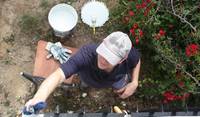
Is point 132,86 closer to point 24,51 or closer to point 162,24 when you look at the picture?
point 162,24

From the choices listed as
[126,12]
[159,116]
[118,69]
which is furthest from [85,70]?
[126,12]

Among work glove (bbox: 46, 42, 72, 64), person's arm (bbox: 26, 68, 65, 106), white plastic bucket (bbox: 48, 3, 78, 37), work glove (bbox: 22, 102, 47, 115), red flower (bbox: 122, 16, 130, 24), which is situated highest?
white plastic bucket (bbox: 48, 3, 78, 37)

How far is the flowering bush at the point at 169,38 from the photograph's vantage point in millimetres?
4090

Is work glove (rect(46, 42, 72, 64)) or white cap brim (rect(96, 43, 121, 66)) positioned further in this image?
work glove (rect(46, 42, 72, 64))

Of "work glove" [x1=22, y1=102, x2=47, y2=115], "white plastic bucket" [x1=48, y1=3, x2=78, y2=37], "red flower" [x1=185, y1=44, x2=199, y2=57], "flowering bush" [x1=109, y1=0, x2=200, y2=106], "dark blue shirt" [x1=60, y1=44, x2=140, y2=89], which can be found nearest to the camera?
"work glove" [x1=22, y1=102, x2=47, y2=115]

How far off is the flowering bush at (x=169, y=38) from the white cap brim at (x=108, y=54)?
37.3 inches

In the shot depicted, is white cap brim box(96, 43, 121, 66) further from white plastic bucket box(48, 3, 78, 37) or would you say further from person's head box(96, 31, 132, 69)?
white plastic bucket box(48, 3, 78, 37)

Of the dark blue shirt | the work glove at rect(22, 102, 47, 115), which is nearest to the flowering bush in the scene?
the dark blue shirt

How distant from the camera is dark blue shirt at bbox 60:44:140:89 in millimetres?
3352

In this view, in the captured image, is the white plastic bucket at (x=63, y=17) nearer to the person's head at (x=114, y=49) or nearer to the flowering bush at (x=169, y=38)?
the flowering bush at (x=169, y=38)

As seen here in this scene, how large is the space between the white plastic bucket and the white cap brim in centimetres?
132

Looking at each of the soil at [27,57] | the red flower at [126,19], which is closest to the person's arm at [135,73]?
the red flower at [126,19]

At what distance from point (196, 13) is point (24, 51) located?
1697mm

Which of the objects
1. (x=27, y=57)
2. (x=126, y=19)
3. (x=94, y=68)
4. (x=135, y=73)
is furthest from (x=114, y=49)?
(x=27, y=57)
